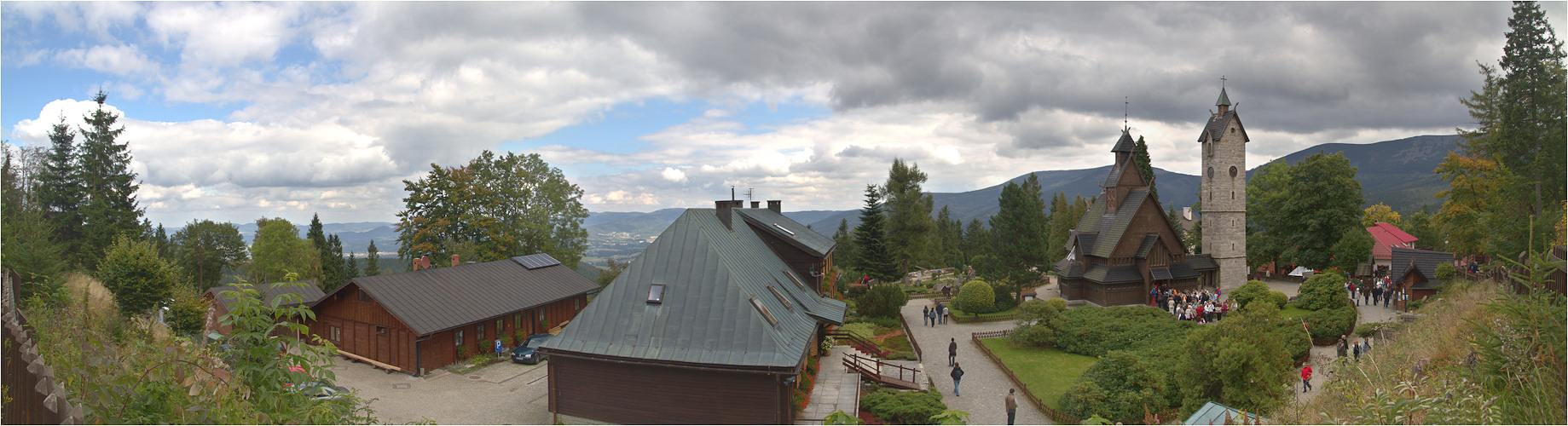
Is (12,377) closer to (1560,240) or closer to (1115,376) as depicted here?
(1115,376)

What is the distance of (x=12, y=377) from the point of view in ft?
15.2

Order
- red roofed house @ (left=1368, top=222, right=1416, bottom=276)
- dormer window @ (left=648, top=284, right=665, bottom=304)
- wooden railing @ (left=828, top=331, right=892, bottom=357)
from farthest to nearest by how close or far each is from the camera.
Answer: red roofed house @ (left=1368, top=222, right=1416, bottom=276) < wooden railing @ (left=828, top=331, right=892, bottom=357) < dormer window @ (left=648, top=284, right=665, bottom=304)

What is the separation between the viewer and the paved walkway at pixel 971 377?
18328 millimetres

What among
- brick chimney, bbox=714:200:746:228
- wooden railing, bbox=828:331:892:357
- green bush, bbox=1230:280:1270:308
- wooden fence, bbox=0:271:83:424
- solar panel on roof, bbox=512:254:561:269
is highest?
brick chimney, bbox=714:200:746:228

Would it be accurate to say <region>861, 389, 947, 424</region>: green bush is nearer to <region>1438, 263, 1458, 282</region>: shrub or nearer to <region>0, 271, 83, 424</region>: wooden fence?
<region>0, 271, 83, 424</region>: wooden fence

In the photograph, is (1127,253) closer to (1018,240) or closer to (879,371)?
(1018,240)

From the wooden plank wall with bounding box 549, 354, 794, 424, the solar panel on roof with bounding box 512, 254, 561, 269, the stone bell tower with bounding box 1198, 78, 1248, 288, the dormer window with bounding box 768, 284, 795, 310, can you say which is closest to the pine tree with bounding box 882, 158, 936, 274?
the stone bell tower with bounding box 1198, 78, 1248, 288

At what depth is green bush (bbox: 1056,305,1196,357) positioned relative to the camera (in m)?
24.5

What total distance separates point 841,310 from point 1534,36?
30370 mm

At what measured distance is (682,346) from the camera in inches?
590

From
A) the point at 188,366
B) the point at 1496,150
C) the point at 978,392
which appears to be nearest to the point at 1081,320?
the point at 978,392

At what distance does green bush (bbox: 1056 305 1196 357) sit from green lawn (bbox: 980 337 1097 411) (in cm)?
57

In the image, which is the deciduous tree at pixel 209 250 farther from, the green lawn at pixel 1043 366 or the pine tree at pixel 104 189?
the green lawn at pixel 1043 366

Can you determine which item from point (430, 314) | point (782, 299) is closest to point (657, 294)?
point (782, 299)
